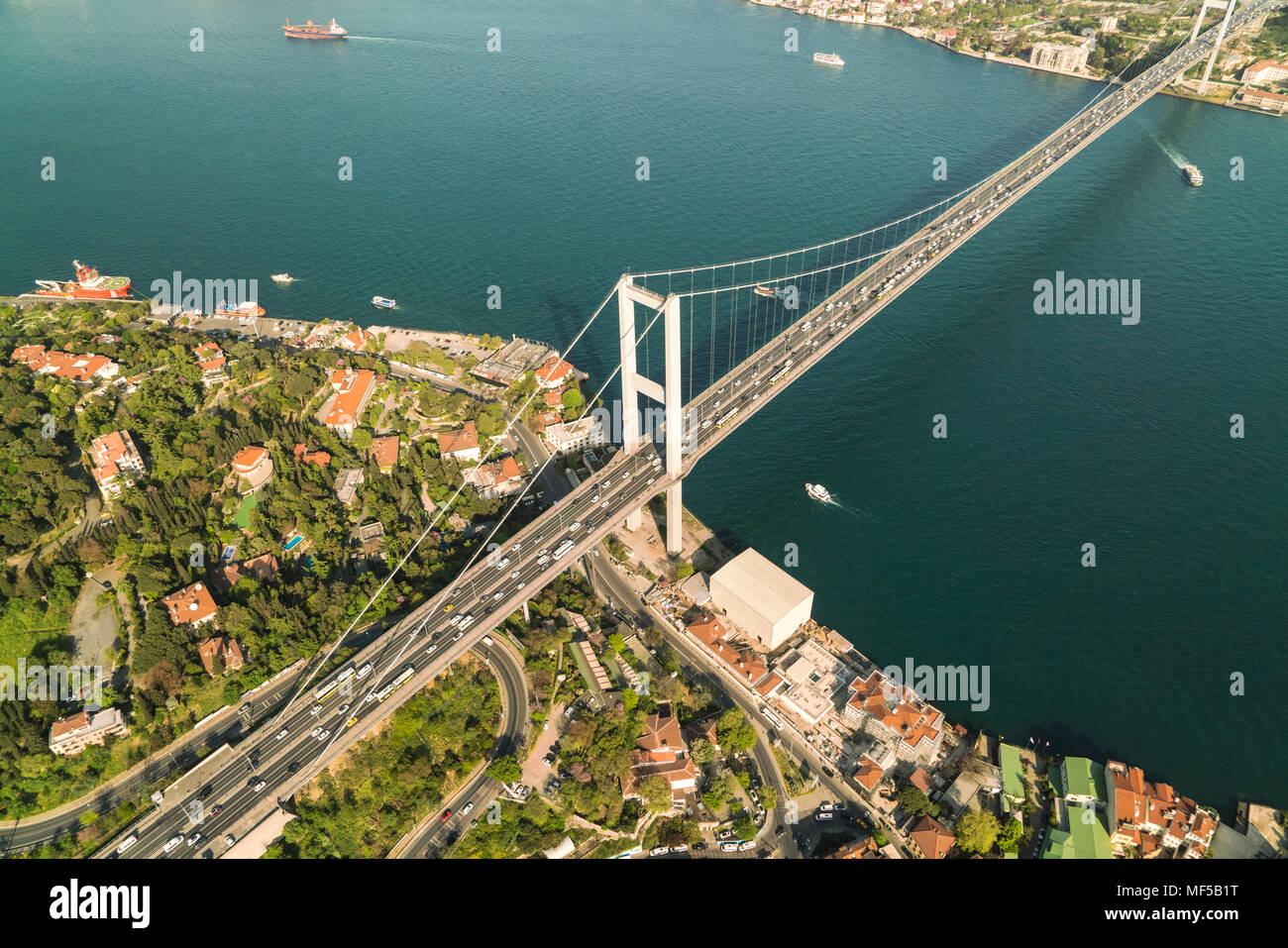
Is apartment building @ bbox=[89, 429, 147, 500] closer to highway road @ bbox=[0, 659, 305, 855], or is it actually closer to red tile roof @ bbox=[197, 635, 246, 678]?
red tile roof @ bbox=[197, 635, 246, 678]

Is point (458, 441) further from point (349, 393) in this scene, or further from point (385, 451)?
point (349, 393)

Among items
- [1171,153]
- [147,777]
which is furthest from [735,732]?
[1171,153]

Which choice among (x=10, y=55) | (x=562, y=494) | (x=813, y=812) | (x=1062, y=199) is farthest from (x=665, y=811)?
(x=10, y=55)

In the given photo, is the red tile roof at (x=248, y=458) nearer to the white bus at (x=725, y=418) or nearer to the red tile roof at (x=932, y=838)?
the white bus at (x=725, y=418)

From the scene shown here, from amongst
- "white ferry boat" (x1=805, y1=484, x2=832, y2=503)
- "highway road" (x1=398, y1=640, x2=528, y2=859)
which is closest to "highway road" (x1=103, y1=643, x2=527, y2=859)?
"highway road" (x1=398, y1=640, x2=528, y2=859)

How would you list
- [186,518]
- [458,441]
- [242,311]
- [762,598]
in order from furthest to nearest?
[242,311] < [458,441] < [186,518] < [762,598]

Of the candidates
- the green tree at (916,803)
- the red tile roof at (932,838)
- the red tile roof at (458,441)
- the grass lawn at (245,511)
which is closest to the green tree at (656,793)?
the green tree at (916,803)
